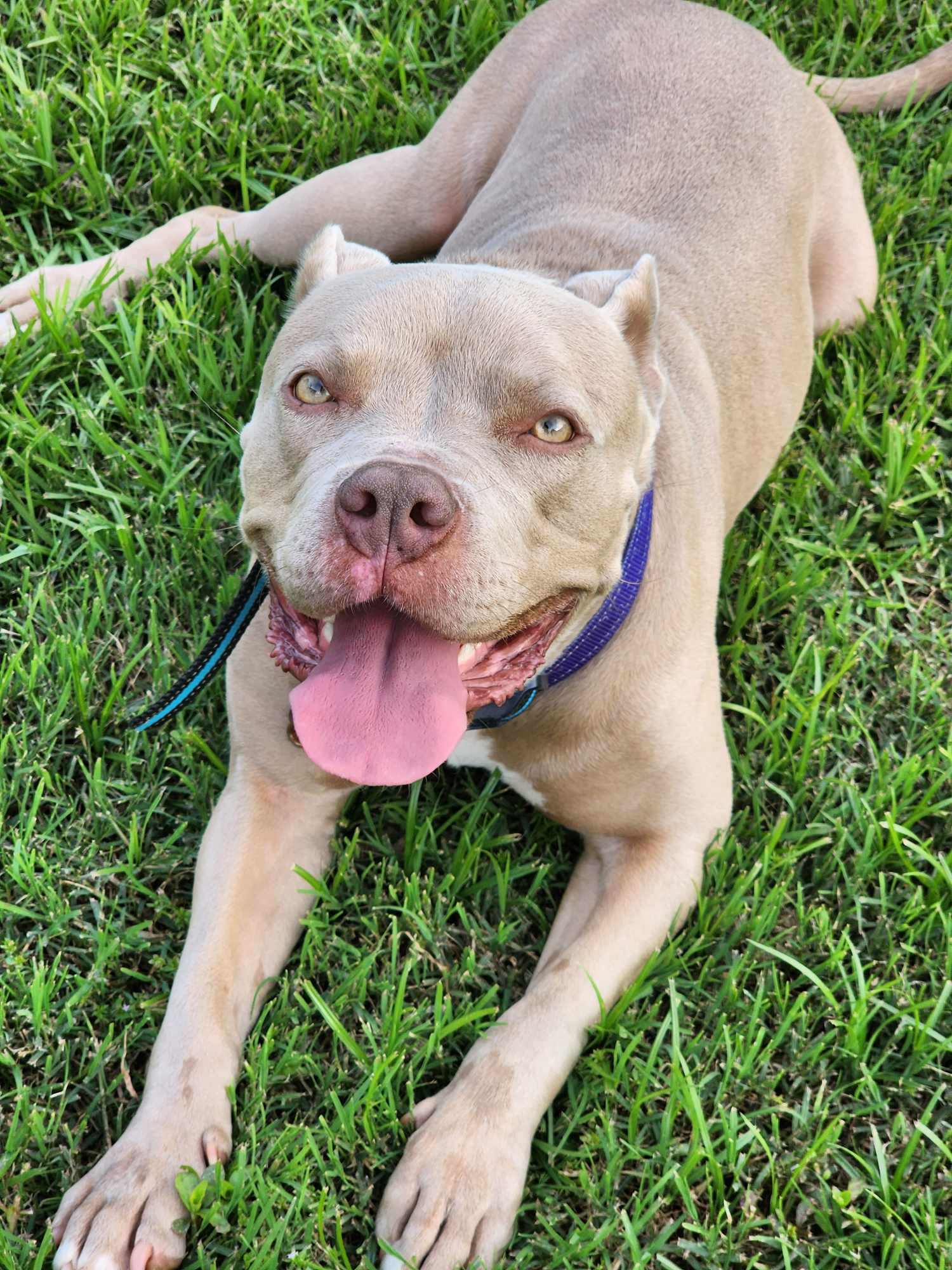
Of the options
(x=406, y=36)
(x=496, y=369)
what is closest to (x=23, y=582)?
(x=496, y=369)

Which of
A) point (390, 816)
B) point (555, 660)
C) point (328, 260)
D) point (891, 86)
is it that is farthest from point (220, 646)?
point (891, 86)

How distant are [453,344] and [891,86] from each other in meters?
2.95

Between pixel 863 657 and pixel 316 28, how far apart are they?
2.92 m

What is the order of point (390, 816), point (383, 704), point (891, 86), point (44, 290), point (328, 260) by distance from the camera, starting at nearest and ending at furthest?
point (383, 704) → point (328, 260) → point (390, 816) → point (44, 290) → point (891, 86)

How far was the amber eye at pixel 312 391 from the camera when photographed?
2492 millimetres

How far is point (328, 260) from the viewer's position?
9.30 ft

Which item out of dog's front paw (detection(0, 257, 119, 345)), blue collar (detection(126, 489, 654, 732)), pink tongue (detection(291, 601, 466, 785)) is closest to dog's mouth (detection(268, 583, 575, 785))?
pink tongue (detection(291, 601, 466, 785))

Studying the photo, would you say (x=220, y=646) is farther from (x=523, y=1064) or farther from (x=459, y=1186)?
(x=459, y=1186)

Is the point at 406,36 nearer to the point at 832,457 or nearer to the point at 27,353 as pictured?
the point at 27,353

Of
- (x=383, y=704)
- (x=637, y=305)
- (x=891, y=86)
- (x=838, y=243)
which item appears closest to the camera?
(x=383, y=704)

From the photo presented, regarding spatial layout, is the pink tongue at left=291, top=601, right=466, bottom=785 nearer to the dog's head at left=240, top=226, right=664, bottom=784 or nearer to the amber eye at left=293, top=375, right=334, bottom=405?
the dog's head at left=240, top=226, right=664, bottom=784

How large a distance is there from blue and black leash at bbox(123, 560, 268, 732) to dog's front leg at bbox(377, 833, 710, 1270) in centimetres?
91

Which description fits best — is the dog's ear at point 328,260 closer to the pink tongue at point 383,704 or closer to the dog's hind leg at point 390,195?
the pink tongue at point 383,704

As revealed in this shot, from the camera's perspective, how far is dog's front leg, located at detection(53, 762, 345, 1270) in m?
2.40
